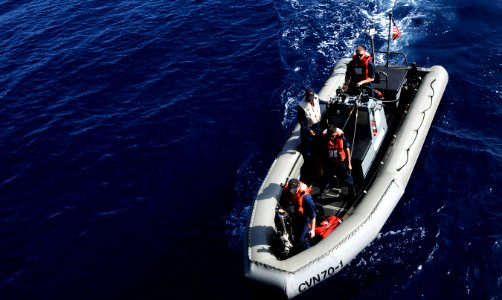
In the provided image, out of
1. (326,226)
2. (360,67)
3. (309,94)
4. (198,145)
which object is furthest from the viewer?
(198,145)

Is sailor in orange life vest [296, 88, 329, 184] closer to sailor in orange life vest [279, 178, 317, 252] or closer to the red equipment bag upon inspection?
the red equipment bag

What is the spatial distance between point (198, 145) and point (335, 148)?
633cm

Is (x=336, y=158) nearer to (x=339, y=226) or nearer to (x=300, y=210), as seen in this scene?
(x=339, y=226)

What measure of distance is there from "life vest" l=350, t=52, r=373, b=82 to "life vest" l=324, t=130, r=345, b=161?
3.10 meters

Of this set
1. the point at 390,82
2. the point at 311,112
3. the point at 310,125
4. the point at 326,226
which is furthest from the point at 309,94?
the point at 390,82

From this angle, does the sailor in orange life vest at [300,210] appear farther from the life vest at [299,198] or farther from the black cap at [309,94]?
the black cap at [309,94]

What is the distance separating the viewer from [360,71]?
1351cm

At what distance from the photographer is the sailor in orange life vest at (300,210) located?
1016 centimetres

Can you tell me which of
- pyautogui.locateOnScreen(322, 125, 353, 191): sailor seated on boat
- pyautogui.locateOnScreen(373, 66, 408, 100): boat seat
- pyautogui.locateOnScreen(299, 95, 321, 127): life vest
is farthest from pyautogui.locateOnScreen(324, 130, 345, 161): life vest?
pyautogui.locateOnScreen(373, 66, 408, 100): boat seat

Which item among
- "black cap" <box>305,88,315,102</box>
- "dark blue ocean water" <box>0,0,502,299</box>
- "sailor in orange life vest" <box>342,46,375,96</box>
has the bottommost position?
"dark blue ocean water" <box>0,0,502,299</box>

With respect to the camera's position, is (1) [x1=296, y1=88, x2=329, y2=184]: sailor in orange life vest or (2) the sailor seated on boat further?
(1) [x1=296, y1=88, x2=329, y2=184]: sailor in orange life vest

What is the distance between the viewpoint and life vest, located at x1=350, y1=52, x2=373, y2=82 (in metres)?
13.4

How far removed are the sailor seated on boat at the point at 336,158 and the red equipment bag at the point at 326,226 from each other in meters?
1.19

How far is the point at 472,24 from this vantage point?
64.4ft
